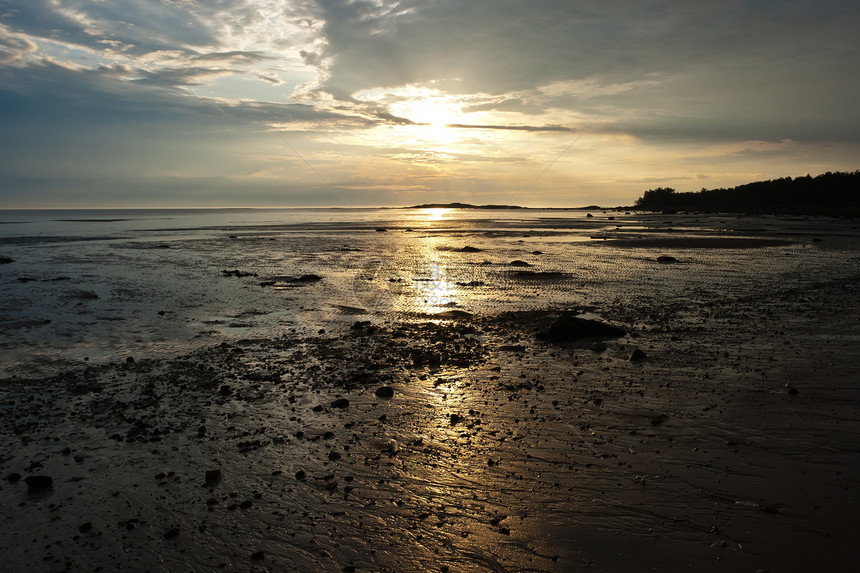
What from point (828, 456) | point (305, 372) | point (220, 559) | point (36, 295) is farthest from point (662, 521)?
point (36, 295)

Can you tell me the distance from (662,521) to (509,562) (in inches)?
73.4

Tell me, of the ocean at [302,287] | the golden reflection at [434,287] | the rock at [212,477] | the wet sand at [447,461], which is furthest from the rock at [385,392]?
the golden reflection at [434,287]

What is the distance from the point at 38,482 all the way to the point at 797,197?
14399 centimetres

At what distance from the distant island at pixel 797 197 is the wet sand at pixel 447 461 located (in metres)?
104

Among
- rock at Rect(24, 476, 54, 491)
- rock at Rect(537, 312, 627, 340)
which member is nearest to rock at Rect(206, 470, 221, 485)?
rock at Rect(24, 476, 54, 491)

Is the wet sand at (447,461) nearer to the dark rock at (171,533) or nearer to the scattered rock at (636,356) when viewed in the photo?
the dark rock at (171,533)

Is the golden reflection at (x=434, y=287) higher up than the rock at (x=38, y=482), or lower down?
higher up

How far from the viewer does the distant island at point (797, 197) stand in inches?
4087

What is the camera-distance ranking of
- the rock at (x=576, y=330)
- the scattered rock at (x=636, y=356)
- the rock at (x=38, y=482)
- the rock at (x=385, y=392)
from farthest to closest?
the rock at (x=576, y=330) < the scattered rock at (x=636, y=356) < the rock at (x=385, y=392) < the rock at (x=38, y=482)

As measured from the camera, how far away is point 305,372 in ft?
37.8

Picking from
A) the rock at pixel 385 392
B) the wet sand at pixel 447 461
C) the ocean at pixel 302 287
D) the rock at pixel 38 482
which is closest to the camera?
the wet sand at pixel 447 461

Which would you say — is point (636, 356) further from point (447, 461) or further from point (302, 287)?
point (302, 287)

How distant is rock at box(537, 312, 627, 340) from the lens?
45.3 feet

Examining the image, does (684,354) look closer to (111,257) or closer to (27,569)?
(27,569)
